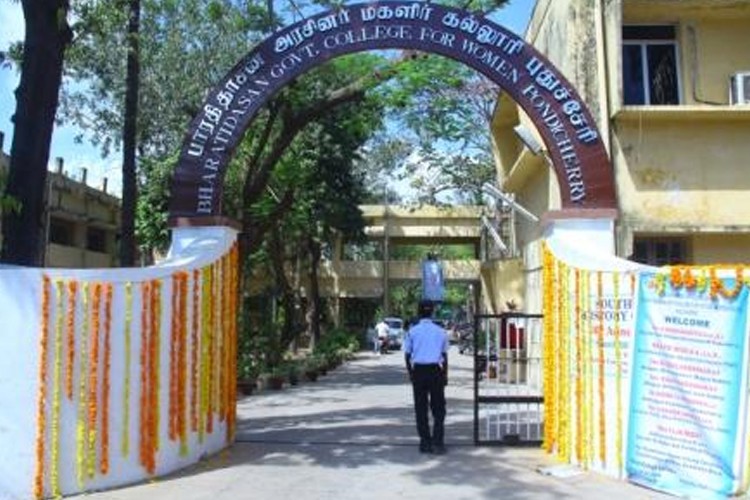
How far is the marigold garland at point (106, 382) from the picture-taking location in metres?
8.77

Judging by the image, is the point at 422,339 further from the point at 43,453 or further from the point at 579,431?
the point at 43,453

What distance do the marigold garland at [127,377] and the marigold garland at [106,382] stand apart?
0.67 ft

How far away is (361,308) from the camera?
2128 inches

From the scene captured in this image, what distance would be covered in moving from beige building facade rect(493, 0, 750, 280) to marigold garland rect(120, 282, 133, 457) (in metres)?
7.93

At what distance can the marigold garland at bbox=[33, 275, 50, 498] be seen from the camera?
325 inches

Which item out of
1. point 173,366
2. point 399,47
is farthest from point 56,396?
point 399,47

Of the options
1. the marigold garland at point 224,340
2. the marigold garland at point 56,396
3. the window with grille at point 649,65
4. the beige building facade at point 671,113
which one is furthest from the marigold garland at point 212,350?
the window with grille at point 649,65

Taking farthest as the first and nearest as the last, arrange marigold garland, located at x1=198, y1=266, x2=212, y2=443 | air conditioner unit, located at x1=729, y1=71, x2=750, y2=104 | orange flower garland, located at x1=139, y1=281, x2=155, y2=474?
1. air conditioner unit, located at x1=729, y1=71, x2=750, y2=104
2. marigold garland, located at x1=198, y1=266, x2=212, y2=443
3. orange flower garland, located at x1=139, y1=281, x2=155, y2=474

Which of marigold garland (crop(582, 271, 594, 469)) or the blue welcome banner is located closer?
the blue welcome banner

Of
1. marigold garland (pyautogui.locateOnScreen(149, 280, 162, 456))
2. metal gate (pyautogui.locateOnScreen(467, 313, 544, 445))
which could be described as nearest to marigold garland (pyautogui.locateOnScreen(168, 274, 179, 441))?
marigold garland (pyautogui.locateOnScreen(149, 280, 162, 456))

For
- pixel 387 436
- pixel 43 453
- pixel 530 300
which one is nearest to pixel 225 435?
pixel 387 436

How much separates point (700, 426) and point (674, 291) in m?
1.22

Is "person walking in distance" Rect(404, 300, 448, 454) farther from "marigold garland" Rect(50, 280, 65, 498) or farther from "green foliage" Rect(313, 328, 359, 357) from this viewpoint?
"green foliage" Rect(313, 328, 359, 357)

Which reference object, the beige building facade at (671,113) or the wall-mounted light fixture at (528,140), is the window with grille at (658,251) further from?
the wall-mounted light fixture at (528,140)
